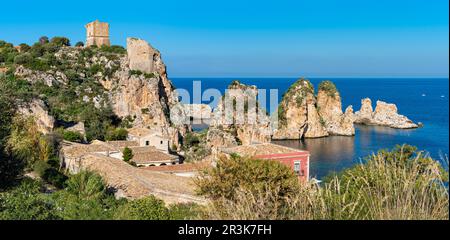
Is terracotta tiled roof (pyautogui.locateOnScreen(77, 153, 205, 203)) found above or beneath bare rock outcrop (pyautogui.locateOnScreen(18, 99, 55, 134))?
beneath

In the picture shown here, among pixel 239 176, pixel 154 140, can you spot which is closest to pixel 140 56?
pixel 154 140

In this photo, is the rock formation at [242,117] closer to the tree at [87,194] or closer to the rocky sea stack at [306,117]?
the rocky sea stack at [306,117]

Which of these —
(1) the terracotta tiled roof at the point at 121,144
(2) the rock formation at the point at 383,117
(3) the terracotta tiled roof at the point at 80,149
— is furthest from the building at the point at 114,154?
(2) the rock formation at the point at 383,117

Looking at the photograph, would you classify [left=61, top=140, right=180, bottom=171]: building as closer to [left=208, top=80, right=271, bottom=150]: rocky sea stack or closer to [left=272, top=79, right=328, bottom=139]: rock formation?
[left=208, top=80, right=271, bottom=150]: rocky sea stack

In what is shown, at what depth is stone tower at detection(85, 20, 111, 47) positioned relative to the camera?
54219 millimetres

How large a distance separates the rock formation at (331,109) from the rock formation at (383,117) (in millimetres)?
8781

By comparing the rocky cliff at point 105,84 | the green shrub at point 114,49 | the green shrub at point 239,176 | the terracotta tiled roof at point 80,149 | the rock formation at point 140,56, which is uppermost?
the green shrub at point 114,49

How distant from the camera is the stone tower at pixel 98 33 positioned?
5422cm

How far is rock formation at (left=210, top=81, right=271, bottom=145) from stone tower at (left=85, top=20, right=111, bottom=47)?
17148 mm

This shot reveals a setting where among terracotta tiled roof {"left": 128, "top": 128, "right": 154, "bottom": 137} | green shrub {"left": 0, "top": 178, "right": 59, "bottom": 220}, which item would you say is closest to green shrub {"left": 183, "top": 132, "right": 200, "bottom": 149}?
terracotta tiled roof {"left": 128, "top": 128, "right": 154, "bottom": 137}

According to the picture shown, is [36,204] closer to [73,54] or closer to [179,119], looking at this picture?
[179,119]

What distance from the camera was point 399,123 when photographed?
233 feet
